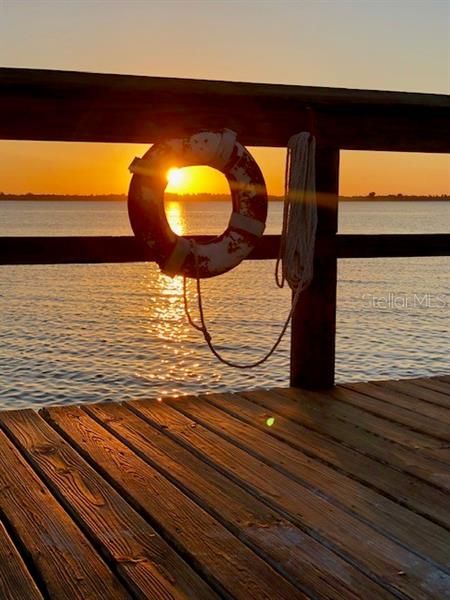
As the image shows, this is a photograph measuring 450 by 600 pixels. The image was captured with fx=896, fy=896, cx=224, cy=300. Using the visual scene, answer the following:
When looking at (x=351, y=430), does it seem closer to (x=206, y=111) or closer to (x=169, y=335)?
(x=206, y=111)

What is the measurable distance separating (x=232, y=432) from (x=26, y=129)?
1280 millimetres

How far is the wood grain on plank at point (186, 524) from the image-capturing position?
6.40 feet

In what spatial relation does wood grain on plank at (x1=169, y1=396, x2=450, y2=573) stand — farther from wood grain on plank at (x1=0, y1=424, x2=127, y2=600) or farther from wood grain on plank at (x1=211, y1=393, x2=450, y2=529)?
wood grain on plank at (x1=0, y1=424, x2=127, y2=600)

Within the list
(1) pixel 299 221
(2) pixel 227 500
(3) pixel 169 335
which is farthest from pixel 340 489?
(3) pixel 169 335

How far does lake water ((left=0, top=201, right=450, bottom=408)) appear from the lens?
10.9 meters

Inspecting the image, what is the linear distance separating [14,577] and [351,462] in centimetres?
119

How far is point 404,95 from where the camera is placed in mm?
3674

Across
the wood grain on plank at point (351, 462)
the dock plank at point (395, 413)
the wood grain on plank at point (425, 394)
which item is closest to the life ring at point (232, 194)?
the wood grain on plank at point (351, 462)

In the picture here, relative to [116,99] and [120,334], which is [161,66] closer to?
[120,334]

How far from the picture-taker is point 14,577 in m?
1.98

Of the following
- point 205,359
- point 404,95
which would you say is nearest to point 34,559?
point 404,95

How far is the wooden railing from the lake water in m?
6.38

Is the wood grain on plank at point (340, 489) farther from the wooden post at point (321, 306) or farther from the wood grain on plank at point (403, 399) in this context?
the wood grain on plank at point (403, 399)

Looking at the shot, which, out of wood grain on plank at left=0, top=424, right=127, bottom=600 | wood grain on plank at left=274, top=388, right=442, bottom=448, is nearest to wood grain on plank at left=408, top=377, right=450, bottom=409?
wood grain on plank at left=274, top=388, right=442, bottom=448
